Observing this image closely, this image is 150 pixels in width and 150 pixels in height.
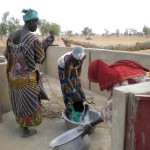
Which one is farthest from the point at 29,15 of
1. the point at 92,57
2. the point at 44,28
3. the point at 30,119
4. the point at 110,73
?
the point at 44,28

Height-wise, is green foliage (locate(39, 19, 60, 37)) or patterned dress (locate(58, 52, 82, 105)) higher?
green foliage (locate(39, 19, 60, 37))

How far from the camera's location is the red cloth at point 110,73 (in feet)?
8.25

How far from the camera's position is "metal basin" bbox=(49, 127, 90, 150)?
124 inches

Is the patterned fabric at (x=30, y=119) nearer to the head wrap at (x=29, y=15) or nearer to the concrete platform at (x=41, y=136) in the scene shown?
the concrete platform at (x=41, y=136)

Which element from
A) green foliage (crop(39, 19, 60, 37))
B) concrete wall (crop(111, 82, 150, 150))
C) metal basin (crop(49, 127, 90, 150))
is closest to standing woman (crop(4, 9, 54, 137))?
metal basin (crop(49, 127, 90, 150))

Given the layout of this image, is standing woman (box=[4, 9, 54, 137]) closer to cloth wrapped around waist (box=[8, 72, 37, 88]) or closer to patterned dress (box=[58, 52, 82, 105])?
cloth wrapped around waist (box=[8, 72, 37, 88])

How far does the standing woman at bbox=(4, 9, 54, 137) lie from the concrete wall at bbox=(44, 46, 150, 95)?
237 centimetres

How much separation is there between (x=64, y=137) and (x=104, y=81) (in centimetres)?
120

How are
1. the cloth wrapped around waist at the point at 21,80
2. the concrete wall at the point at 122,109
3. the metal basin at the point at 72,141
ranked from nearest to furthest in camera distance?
1. the concrete wall at the point at 122,109
2. the metal basin at the point at 72,141
3. the cloth wrapped around waist at the point at 21,80

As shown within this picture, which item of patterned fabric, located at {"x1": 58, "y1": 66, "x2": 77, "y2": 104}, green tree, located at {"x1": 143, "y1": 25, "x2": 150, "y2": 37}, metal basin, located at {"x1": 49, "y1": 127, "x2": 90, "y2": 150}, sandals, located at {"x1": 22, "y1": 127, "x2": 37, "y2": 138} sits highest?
green tree, located at {"x1": 143, "y1": 25, "x2": 150, "y2": 37}

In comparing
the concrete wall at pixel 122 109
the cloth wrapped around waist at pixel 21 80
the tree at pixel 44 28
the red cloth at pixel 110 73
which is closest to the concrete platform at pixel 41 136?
the cloth wrapped around waist at pixel 21 80

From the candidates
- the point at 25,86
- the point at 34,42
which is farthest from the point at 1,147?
the point at 34,42

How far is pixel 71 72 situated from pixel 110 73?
1.99m

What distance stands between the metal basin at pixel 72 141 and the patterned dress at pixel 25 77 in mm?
961
